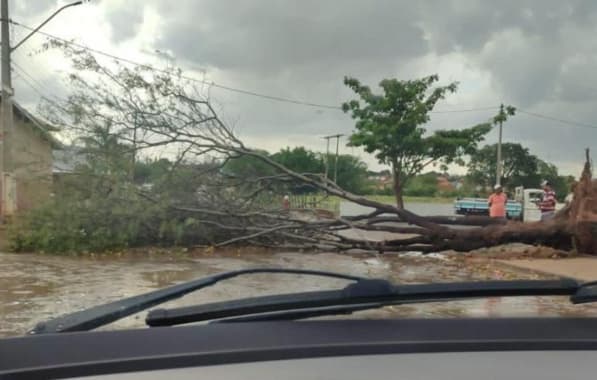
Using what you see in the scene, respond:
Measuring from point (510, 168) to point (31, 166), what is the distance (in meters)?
33.5

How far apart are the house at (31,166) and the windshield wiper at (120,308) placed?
13063 mm

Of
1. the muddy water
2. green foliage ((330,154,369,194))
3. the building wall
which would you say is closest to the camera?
the muddy water

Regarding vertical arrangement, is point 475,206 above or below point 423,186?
below

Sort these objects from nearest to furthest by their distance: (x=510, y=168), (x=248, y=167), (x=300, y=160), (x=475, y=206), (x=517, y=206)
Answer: (x=248, y=167)
(x=300, y=160)
(x=517, y=206)
(x=475, y=206)
(x=510, y=168)

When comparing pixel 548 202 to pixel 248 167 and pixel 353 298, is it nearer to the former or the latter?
pixel 248 167

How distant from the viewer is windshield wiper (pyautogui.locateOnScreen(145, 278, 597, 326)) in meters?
1.62

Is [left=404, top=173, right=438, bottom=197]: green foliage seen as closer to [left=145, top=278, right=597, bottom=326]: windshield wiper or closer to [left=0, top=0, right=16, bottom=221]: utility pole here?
[left=0, top=0, right=16, bottom=221]: utility pole

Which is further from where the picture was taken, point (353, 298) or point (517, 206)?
point (517, 206)

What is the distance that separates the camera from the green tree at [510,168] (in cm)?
3850

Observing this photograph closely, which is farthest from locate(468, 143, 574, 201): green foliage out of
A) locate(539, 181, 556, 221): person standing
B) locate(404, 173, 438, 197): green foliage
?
locate(539, 181, 556, 221): person standing

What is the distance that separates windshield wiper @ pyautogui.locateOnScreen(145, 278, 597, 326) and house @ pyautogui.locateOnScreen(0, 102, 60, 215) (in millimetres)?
13379

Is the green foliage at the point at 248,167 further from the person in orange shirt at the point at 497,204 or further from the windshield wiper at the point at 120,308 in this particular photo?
the windshield wiper at the point at 120,308

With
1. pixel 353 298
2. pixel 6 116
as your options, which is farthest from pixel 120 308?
pixel 6 116

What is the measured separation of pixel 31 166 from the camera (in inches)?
614
